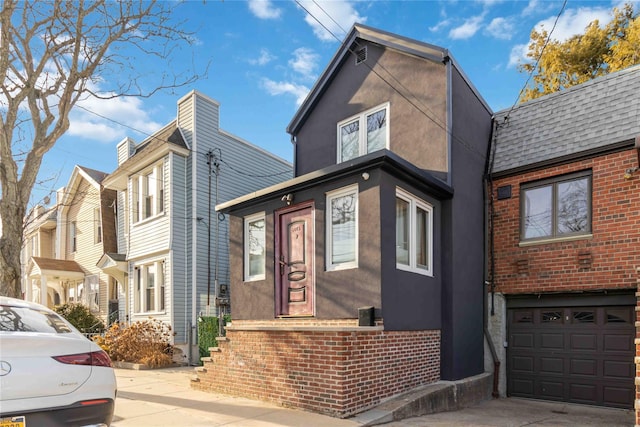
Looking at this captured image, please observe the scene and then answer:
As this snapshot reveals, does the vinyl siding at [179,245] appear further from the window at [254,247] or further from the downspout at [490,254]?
the downspout at [490,254]

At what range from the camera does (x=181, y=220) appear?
43.3 ft

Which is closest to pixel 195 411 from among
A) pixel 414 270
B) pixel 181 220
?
pixel 414 270

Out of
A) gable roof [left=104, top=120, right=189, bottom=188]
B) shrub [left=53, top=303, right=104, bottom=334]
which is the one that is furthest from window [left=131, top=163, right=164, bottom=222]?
shrub [left=53, top=303, right=104, bottom=334]

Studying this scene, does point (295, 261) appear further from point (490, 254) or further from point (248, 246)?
point (490, 254)

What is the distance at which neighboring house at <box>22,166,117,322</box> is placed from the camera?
16.7 meters

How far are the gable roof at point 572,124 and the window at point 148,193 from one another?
32.1 ft

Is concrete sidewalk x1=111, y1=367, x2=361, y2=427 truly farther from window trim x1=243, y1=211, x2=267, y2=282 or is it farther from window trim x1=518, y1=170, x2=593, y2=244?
window trim x1=518, y1=170, x2=593, y2=244

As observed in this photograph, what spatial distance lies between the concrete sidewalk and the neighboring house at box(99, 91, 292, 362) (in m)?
4.75

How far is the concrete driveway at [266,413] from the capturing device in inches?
223

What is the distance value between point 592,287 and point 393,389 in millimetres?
4345

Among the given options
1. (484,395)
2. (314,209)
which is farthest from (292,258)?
(484,395)

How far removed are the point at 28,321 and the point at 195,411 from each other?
121 inches

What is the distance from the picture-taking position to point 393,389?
666cm

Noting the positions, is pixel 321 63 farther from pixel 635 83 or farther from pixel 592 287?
pixel 592 287
